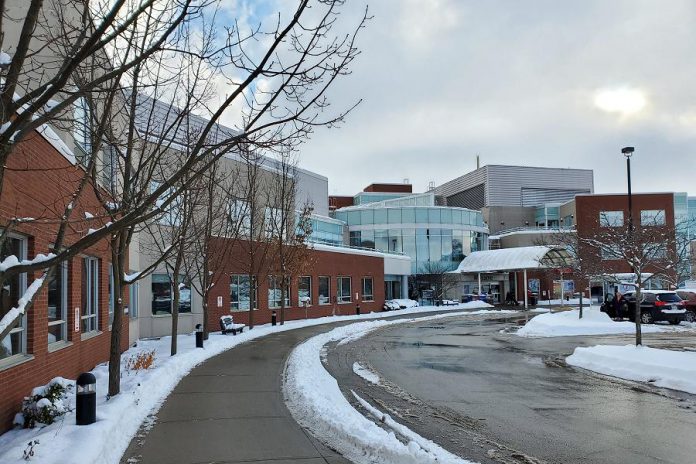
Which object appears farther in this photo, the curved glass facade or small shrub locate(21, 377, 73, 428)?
the curved glass facade

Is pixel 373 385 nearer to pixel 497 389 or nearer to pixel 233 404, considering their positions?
pixel 497 389

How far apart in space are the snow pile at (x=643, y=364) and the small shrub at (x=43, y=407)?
35.0 feet

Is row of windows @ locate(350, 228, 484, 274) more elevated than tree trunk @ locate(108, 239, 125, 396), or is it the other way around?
row of windows @ locate(350, 228, 484, 274)

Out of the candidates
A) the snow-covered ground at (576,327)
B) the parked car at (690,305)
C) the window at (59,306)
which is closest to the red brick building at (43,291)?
the window at (59,306)

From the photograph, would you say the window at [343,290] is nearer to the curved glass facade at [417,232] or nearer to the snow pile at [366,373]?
the curved glass facade at [417,232]

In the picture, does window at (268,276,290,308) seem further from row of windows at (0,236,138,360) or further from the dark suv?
the dark suv

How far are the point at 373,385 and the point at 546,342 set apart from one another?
11248 millimetres

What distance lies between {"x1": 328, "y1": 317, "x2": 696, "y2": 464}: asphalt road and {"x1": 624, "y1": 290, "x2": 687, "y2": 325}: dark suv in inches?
445

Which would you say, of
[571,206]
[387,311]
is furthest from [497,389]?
[571,206]

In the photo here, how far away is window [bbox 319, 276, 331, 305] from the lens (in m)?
38.0

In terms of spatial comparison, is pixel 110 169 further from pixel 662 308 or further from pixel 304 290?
pixel 662 308

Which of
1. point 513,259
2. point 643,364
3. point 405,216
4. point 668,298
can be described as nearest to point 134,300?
point 643,364

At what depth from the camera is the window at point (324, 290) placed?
38.0 m

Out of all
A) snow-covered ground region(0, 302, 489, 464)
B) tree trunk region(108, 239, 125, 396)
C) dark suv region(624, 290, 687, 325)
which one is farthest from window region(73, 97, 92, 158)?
dark suv region(624, 290, 687, 325)
